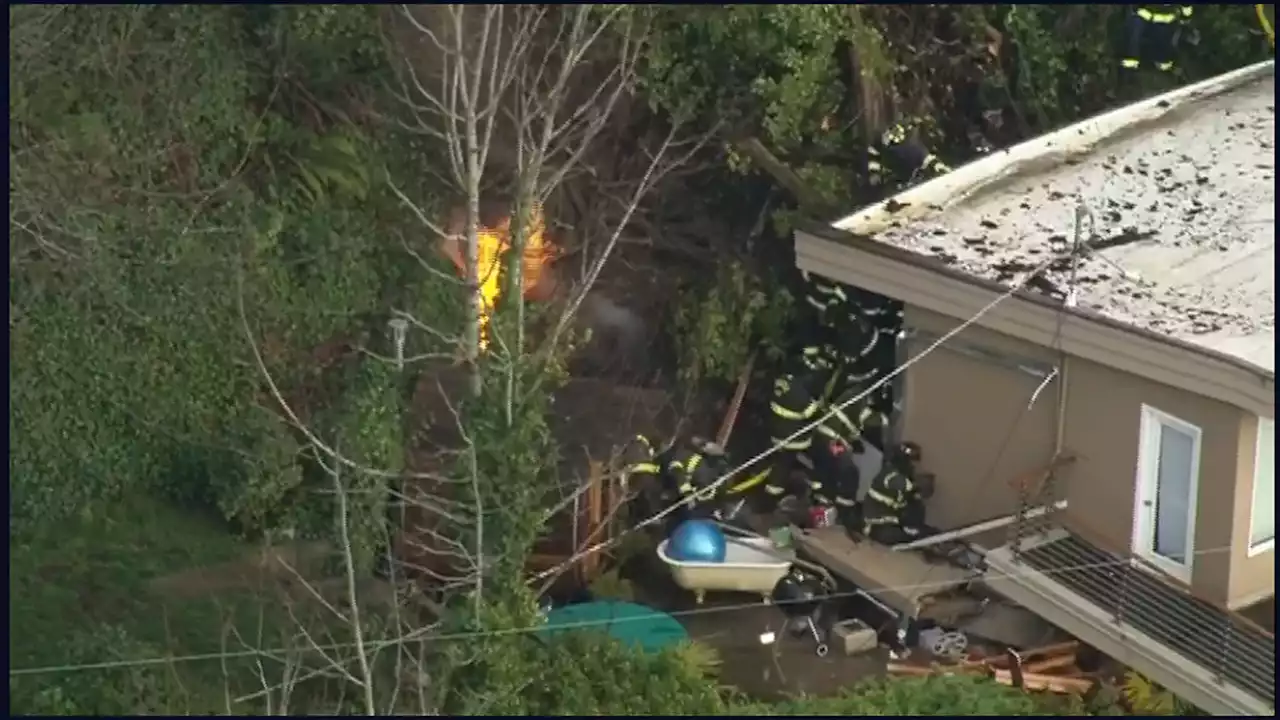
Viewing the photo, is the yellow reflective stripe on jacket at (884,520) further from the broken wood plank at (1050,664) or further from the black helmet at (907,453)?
the broken wood plank at (1050,664)

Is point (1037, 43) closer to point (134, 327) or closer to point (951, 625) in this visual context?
point (951, 625)

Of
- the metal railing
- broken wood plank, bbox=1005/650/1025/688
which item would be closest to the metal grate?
the metal railing

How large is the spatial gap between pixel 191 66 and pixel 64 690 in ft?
11.9

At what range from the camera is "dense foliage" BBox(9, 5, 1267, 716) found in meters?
8.45

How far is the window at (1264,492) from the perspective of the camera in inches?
241

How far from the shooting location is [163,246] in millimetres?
8664

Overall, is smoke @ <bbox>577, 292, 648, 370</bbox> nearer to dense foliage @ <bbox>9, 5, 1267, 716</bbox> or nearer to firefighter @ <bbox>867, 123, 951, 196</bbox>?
dense foliage @ <bbox>9, 5, 1267, 716</bbox>

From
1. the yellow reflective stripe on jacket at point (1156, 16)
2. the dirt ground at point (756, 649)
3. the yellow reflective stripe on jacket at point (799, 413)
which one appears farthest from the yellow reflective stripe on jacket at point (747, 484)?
the yellow reflective stripe on jacket at point (1156, 16)

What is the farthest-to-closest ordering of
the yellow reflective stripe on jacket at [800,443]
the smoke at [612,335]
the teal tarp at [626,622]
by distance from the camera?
the smoke at [612,335], the yellow reflective stripe on jacket at [800,443], the teal tarp at [626,622]

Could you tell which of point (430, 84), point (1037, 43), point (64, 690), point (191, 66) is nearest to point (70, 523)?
point (64, 690)

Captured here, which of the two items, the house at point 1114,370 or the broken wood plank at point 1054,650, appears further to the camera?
the broken wood plank at point 1054,650

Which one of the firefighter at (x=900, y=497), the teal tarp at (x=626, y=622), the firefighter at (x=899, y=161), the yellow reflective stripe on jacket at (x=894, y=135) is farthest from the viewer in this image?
the yellow reflective stripe on jacket at (x=894, y=135)

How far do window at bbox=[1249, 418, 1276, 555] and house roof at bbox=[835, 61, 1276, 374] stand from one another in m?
0.38

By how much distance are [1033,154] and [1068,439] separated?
1881 mm
